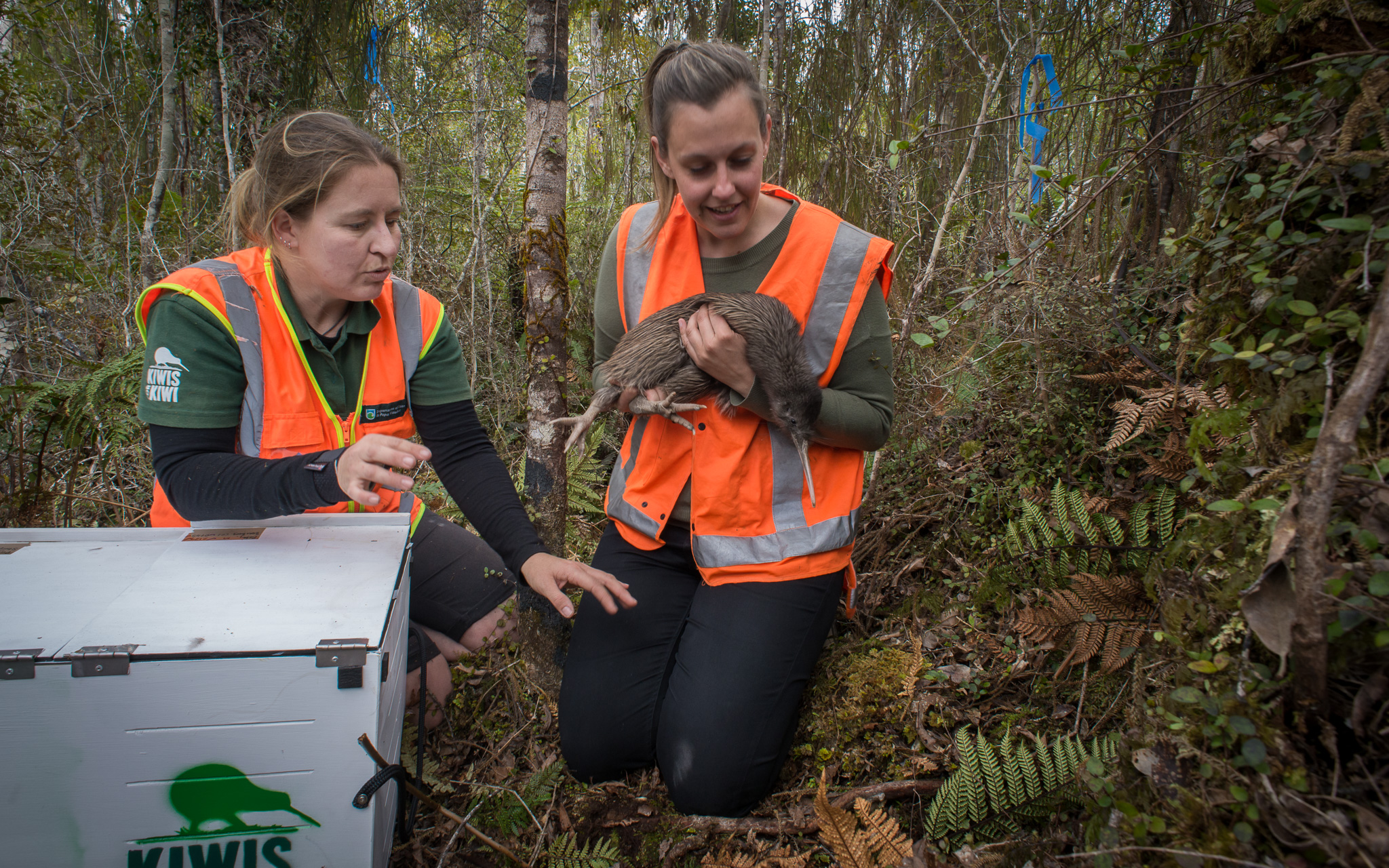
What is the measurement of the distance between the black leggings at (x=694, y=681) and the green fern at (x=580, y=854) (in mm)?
288

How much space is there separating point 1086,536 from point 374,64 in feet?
22.1

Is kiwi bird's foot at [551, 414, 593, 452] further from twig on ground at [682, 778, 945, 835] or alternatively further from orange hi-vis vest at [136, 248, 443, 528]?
twig on ground at [682, 778, 945, 835]

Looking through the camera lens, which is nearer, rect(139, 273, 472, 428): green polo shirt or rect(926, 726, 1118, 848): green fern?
rect(926, 726, 1118, 848): green fern

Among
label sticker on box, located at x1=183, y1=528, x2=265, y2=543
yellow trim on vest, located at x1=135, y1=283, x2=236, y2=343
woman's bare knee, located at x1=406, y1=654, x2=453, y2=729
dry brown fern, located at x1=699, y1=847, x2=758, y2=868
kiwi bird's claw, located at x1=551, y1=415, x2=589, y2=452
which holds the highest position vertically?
yellow trim on vest, located at x1=135, y1=283, x2=236, y2=343

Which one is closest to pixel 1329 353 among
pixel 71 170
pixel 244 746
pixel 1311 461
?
pixel 1311 461

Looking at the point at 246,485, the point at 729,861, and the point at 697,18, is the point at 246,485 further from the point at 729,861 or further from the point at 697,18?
the point at 697,18

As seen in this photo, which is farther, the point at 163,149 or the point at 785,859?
the point at 163,149

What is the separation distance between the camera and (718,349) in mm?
2424

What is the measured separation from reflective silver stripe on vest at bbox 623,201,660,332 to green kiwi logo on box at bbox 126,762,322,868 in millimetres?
1969

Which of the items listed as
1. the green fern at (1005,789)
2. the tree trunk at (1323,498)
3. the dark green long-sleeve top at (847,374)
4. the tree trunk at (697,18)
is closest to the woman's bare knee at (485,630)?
the dark green long-sleeve top at (847,374)

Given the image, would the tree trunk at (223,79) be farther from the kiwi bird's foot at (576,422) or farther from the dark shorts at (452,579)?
the kiwi bird's foot at (576,422)

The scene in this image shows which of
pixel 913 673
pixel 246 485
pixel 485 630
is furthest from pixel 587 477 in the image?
pixel 913 673

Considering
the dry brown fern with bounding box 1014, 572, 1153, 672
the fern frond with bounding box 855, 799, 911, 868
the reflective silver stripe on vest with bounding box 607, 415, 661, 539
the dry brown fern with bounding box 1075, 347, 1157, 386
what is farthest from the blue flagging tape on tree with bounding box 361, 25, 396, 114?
the fern frond with bounding box 855, 799, 911, 868

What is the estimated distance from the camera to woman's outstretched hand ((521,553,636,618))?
7.74ft
